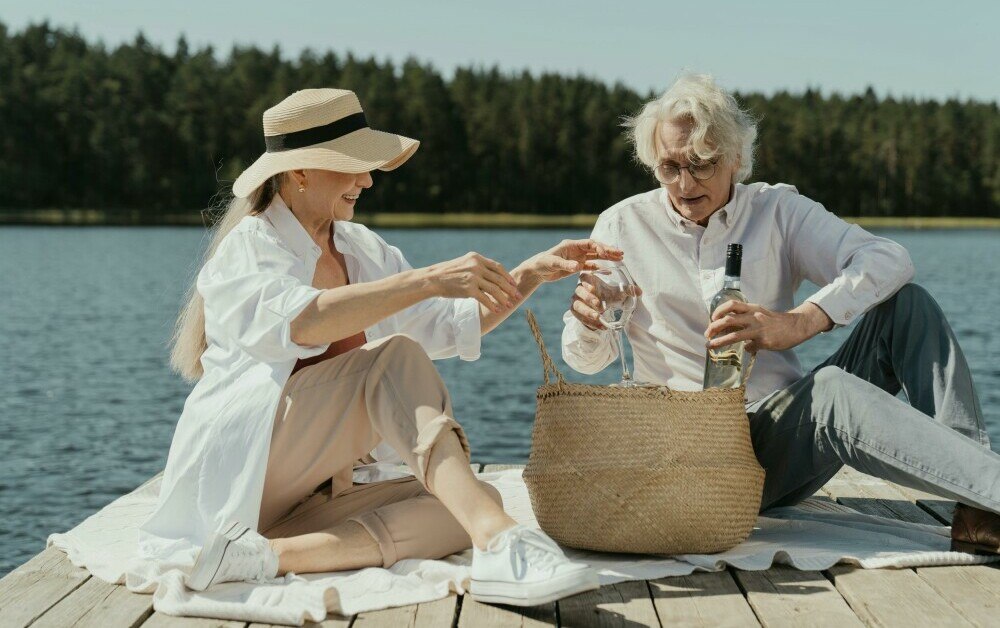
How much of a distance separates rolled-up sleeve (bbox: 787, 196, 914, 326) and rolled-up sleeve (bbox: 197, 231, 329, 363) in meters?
1.54

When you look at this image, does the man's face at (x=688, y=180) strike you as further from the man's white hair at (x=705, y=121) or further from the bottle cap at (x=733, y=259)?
the bottle cap at (x=733, y=259)

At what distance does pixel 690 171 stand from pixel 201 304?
5.07ft

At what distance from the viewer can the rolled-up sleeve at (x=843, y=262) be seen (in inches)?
143

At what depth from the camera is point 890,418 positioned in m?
3.29

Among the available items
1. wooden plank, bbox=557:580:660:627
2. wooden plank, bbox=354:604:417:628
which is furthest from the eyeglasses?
wooden plank, bbox=354:604:417:628

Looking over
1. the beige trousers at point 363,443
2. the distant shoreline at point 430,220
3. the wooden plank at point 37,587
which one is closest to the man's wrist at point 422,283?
the beige trousers at point 363,443

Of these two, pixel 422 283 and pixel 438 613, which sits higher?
pixel 422 283

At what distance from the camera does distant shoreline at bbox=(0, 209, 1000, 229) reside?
61.8 metres

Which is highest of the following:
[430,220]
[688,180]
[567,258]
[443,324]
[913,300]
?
[688,180]

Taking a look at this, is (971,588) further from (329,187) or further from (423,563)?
(329,187)

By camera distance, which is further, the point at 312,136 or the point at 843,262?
the point at 843,262

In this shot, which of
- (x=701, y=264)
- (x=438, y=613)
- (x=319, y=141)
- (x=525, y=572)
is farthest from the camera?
(x=701, y=264)

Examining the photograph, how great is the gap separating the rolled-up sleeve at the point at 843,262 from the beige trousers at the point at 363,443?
49.8 inches

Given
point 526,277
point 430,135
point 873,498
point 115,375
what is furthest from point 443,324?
point 430,135
